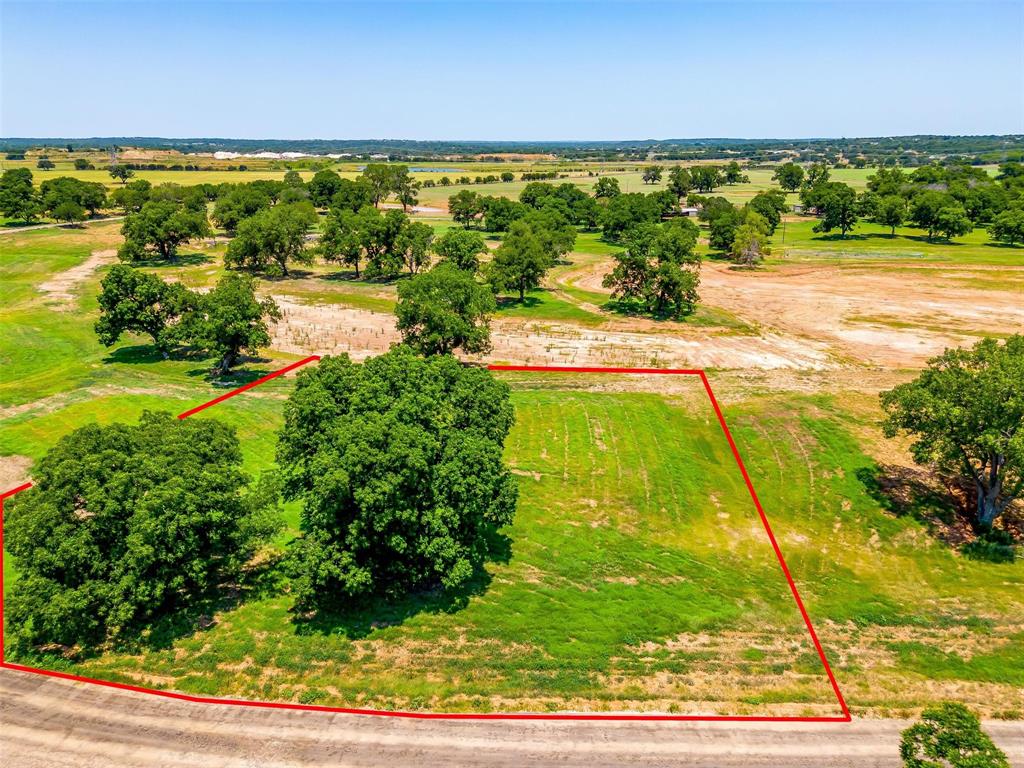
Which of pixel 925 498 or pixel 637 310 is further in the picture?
pixel 637 310

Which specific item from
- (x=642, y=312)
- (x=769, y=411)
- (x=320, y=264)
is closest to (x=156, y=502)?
(x=769, y=411)

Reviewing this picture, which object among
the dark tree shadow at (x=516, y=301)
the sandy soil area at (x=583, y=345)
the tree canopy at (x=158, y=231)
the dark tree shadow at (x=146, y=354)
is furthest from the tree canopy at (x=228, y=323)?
the tree canopy at (x=158, y=231)

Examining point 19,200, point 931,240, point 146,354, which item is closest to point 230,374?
point 146,354

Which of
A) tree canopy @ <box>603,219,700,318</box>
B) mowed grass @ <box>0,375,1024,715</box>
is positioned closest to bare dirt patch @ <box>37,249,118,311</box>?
mowed grass @ <box>0,375,1024,715</box>

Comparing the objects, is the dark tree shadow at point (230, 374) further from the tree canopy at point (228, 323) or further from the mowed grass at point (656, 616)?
the mowed grass at point (656, 616)

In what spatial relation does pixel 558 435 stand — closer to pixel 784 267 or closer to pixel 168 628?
pixel 168 628

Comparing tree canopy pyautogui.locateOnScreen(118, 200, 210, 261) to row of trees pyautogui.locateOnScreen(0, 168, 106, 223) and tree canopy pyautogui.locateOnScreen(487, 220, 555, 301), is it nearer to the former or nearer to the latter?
row of trees pyautogui.locateOnScreen(0, 168, 106, 223)

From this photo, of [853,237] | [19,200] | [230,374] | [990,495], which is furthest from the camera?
[853,237]

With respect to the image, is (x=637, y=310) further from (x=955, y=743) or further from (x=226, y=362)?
(x=955, y=743)
